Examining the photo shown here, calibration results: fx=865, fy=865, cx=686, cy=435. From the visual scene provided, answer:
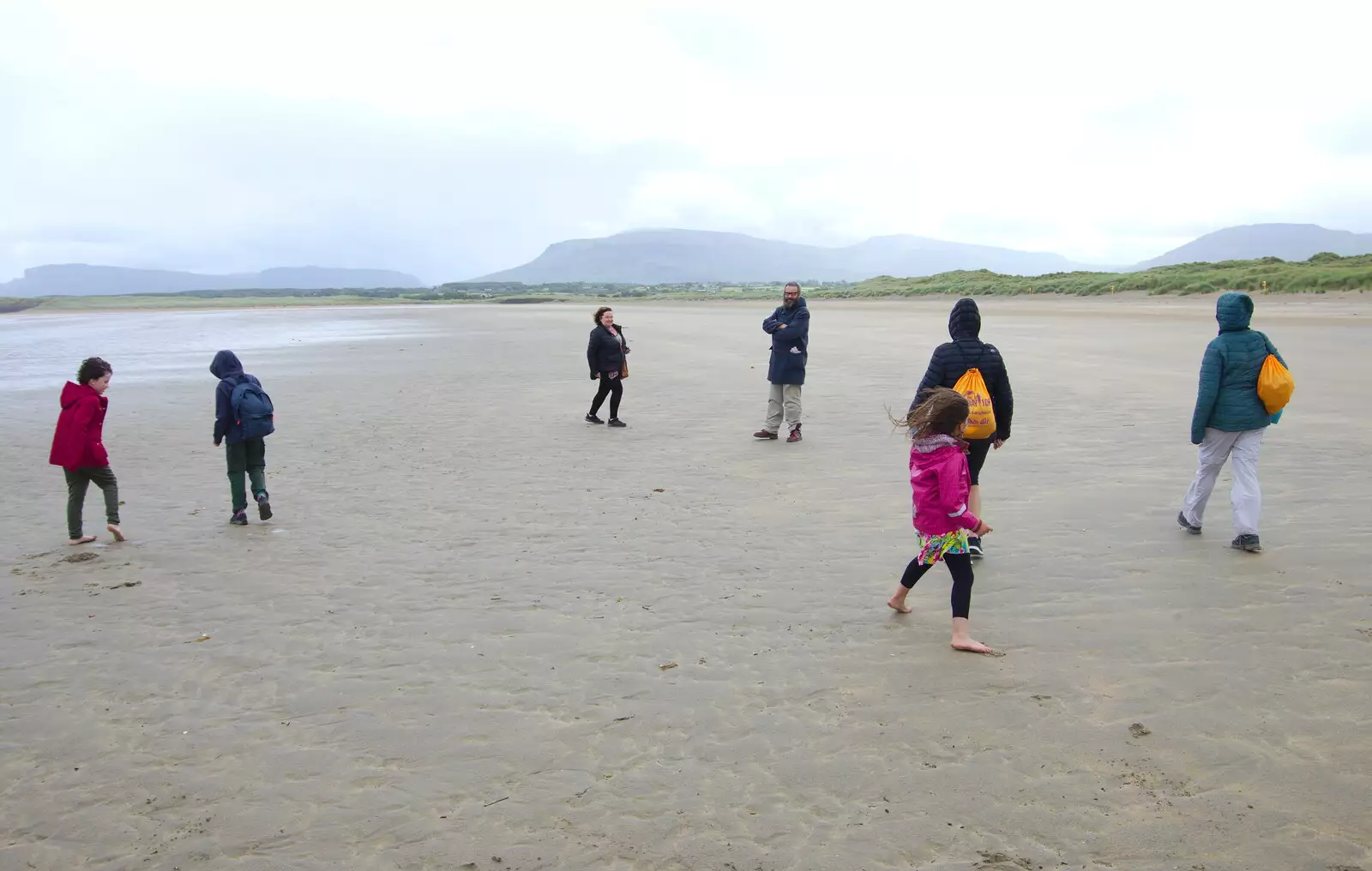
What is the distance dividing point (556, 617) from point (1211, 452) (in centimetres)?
523

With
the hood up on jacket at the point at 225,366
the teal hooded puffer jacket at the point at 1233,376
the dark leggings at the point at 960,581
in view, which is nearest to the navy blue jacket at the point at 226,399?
the hood up on jacket at the point at 225,366

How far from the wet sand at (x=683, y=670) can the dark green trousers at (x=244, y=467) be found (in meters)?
0.33

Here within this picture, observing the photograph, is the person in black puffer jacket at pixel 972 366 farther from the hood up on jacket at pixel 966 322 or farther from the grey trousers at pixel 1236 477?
the grey trousers at pixel 1236 477

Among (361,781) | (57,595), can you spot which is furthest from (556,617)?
(57,595)

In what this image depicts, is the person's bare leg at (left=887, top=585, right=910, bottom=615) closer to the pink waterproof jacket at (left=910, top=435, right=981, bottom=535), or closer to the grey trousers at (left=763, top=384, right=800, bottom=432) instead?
the pink waterproof jacket at (left=910, top=435, right=981, bottom=535)

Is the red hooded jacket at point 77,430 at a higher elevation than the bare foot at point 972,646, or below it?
higher

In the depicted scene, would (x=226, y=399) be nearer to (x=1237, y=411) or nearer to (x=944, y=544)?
(x=944, y=544)

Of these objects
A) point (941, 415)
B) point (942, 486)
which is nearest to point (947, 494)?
point (942, 486)

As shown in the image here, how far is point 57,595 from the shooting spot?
6234 millimetres

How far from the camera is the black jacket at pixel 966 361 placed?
6164 millimetres

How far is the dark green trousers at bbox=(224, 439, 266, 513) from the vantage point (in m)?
8.05

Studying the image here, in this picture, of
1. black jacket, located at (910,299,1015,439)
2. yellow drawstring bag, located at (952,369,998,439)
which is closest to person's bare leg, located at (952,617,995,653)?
yellow drawstring bag, located at (952,369,998,439)

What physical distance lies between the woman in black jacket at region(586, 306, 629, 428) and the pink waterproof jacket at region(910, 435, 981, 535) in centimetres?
796

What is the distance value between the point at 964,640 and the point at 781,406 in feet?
21.9
